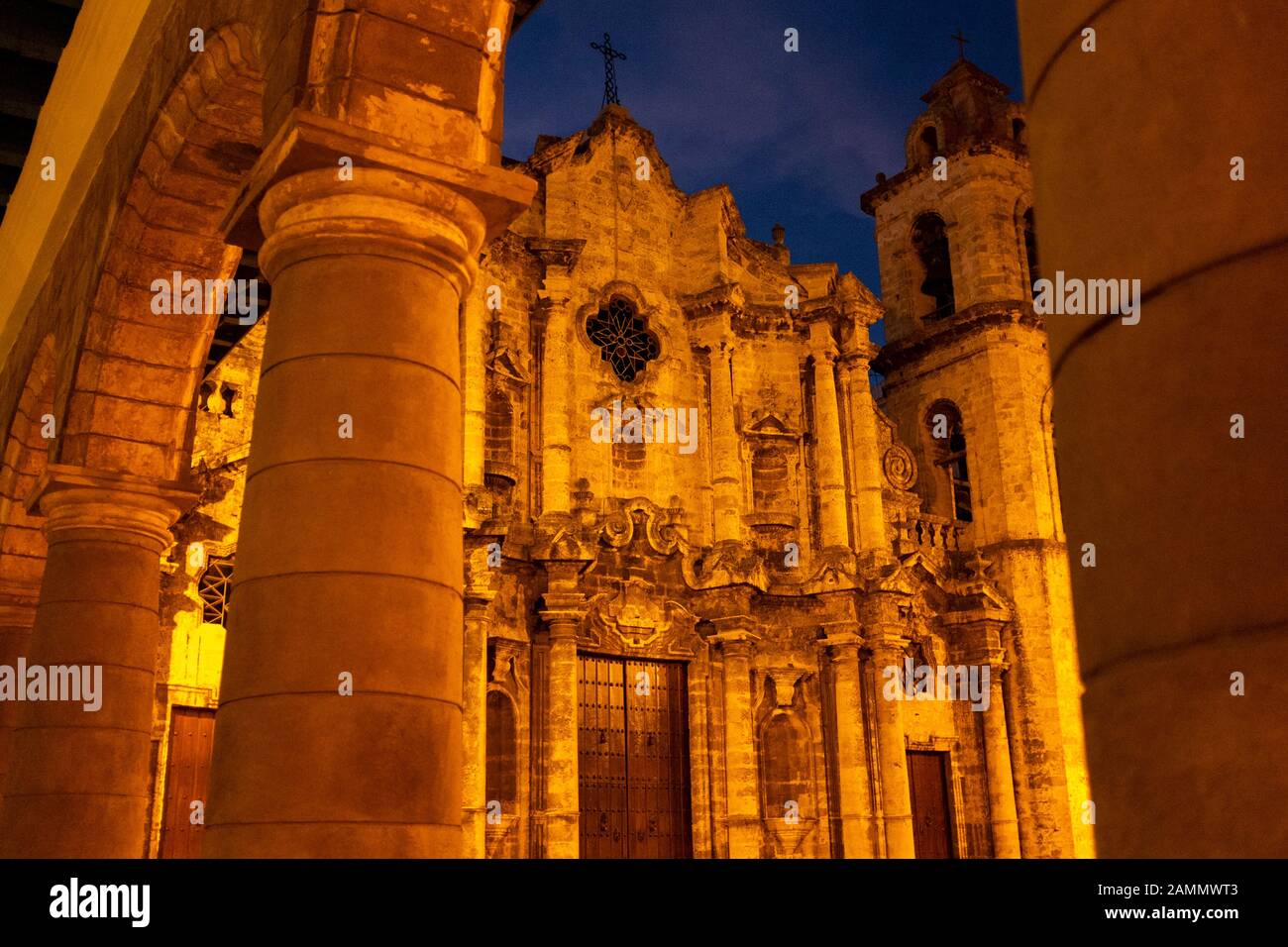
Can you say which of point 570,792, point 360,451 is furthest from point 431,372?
point 570,792

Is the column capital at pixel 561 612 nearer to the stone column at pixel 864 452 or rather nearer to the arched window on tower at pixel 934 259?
the stone column at pixel 864 452

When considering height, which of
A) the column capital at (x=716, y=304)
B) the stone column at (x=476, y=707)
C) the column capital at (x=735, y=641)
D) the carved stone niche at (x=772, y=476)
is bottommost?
the stone column at (x=476, y=707)

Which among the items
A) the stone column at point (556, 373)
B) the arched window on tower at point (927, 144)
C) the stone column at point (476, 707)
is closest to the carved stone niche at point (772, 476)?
the stone column at point (556, 373)

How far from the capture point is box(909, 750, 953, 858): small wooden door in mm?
20547

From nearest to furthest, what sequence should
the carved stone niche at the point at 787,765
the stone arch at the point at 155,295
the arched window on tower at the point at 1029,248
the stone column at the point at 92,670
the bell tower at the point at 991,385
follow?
1. the stone arch at the point at 155,295
2. the stone column at the point at 92,670
3. the carved stone niche at the point at 787,765
4. the bell tower at the point at 991,385
5. the arched window on tower at the point at 1029,248

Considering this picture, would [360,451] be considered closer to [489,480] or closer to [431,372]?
[431,372]

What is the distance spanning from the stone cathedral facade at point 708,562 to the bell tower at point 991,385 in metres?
0.08

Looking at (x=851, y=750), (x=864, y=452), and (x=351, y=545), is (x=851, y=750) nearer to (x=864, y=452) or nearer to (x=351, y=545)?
(x=864, y=452)

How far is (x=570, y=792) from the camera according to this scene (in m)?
16.4

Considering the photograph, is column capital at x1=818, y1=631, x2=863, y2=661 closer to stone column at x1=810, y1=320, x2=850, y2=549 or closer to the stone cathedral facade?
the stone cathedral facade

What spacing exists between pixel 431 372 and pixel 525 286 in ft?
48.3

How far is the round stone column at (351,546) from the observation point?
3986mm

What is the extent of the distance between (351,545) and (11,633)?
7713 mm

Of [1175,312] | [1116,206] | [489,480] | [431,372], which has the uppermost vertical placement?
[489,480]
